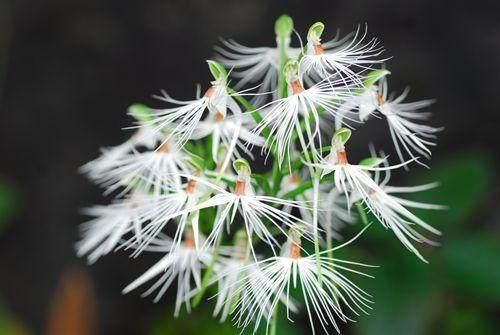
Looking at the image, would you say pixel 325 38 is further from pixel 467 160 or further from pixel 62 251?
pixel 62 251

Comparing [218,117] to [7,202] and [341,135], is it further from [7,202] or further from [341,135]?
[7,202]

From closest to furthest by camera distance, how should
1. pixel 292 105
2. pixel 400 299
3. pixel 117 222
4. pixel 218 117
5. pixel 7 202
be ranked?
pixel 292 105 → pixel 218 117 → pixel 117 222 → pixel 400 299 → pixel 7 202

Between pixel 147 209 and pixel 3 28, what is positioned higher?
pixel 3 28

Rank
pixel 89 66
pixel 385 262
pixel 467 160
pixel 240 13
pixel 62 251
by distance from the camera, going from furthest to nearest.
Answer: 1. pixel 62 251
2. pixel 89 66
3. pixel 240 13
4. pixel 467 160
5. pixel 385 262

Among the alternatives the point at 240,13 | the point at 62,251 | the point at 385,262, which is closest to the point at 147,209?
the point at 385,262

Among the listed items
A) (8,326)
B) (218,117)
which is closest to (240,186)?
(218,117)

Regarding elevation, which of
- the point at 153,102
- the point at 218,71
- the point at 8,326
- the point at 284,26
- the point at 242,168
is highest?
the point at 153,102
